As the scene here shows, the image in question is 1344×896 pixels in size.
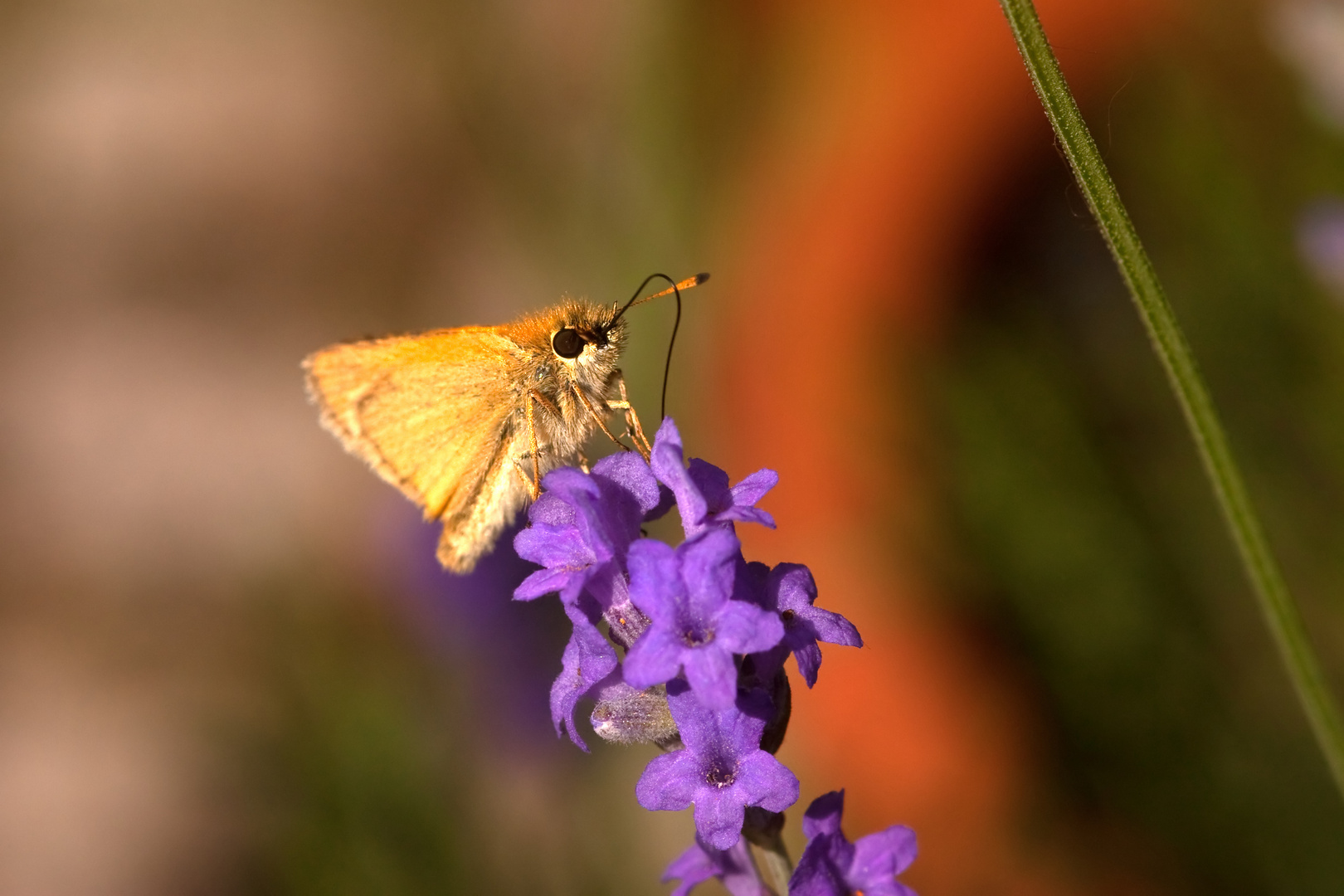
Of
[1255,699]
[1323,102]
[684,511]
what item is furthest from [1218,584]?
[684,511]

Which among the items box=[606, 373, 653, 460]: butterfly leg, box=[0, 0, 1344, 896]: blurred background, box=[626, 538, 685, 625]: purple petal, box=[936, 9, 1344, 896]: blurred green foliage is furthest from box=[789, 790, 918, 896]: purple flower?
box=[936, 9, 1344, 896]: blurred green foliage

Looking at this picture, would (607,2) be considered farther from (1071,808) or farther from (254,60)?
(1071,808)

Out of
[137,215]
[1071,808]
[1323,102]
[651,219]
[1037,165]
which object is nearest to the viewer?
[1323,102]

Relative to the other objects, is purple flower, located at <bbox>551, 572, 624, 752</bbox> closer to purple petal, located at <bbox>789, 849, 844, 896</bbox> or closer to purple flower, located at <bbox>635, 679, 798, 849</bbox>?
purple flower, located at <bbox>635, 679, 798, 849</bbox>

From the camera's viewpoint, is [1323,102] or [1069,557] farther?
[1069,557]

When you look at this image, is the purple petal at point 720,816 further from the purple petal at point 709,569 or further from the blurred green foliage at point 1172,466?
the blurred green foliage at point 1172,466

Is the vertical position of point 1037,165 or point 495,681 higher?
point 1037,165
